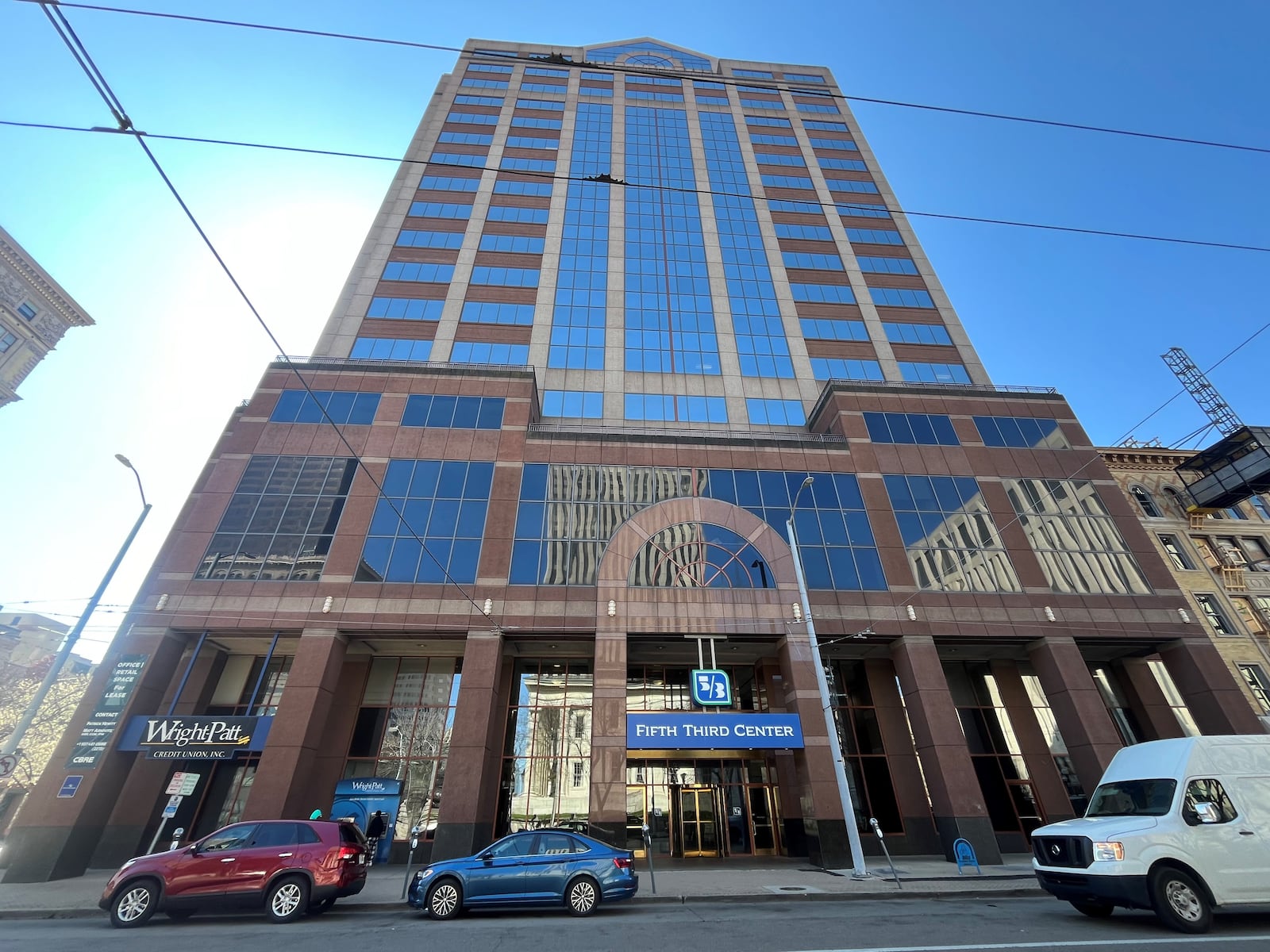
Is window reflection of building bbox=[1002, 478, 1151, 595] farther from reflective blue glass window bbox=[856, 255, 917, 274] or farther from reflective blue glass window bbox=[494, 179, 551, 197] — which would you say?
reflective blue glass window bbox=[494, 179, 551, 197]

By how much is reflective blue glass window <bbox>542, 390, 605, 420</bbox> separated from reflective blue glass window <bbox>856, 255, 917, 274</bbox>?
23307 millimetres

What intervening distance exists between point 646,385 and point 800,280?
50.1 feet

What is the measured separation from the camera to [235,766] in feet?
76.4

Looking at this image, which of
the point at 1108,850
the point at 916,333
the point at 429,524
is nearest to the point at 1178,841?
the point at 1108,850

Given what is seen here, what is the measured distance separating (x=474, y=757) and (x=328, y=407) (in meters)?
17.9

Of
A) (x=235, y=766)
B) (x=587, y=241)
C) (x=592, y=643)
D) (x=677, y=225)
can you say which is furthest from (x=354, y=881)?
(x=677, y=225)

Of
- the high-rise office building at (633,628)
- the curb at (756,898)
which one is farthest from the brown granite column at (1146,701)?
the curb at (756,898)

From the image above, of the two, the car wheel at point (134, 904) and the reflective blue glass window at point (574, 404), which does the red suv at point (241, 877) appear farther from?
the reflective blue glass window at point (574, 404)

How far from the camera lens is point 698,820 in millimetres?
23266

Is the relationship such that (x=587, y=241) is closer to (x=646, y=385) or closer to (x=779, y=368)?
(x=646, y=385)

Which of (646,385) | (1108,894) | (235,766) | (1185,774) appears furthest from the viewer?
(646,385)

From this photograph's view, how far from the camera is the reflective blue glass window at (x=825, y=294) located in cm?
3966

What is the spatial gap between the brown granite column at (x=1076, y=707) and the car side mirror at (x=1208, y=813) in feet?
46.6

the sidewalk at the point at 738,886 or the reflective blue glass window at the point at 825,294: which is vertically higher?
the reflective blue glass window at the point at 825,294
